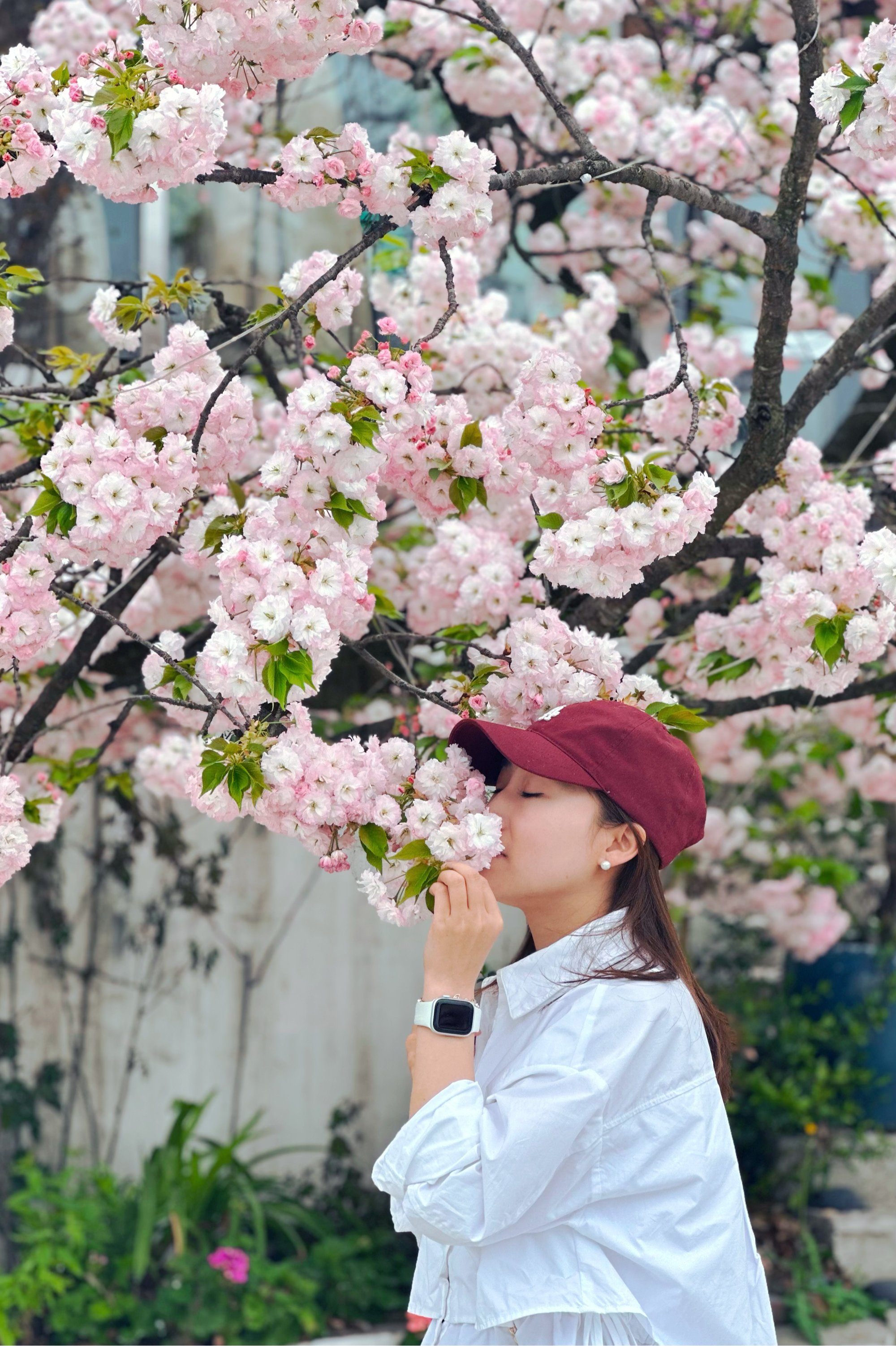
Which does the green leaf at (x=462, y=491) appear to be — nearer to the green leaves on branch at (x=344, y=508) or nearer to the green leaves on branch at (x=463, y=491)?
the green leaves on branch at (x=463, y=491)

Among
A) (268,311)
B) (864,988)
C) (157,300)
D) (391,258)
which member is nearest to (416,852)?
(268,311)

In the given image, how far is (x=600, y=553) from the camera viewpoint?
1.94 m

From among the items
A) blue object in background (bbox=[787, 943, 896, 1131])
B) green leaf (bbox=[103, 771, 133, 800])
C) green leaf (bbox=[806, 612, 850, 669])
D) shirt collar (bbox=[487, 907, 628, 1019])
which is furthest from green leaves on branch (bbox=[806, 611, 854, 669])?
blue object in background (bbox=[787, 943, 896, 1131])

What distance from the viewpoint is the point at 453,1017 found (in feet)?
5.08

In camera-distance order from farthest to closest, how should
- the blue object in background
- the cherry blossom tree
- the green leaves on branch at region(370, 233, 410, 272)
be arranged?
the blue object in background → the green leaves on branch at region(370, 233, 410, 272) → the cherry blossom tree

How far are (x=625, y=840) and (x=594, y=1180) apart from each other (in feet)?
1.45

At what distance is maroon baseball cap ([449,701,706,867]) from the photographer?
1.67 m

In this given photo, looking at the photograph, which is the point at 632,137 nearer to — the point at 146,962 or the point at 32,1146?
the point at 146,962

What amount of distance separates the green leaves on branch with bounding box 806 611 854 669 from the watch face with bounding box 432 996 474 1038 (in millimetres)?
996

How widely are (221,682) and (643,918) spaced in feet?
2.14

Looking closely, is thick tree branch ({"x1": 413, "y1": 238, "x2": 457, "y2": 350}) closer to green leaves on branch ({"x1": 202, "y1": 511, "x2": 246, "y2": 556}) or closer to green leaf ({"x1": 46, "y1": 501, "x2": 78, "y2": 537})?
green leaves on branch ({"x1": 202, "y1": 511, "x2": 246, "y2": 556})

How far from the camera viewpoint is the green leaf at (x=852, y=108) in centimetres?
191

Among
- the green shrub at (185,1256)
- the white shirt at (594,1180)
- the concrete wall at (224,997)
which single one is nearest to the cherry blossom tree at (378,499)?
the white shirt at (594,1180)

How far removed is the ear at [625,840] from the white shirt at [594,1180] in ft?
0.63
